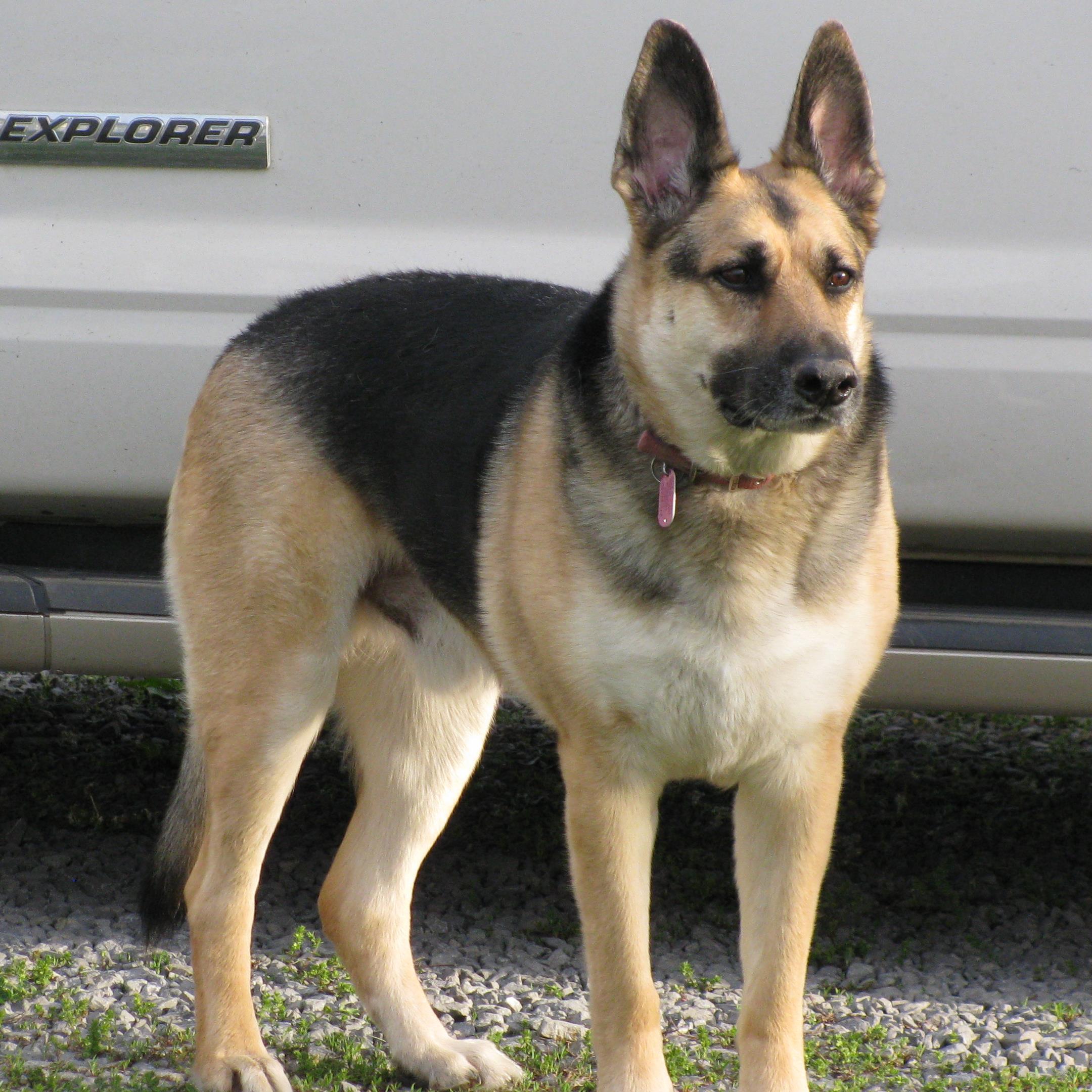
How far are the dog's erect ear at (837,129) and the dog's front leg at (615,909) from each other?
45.7 inches

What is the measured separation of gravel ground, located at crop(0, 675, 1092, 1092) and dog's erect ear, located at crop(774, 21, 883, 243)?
1741 mm

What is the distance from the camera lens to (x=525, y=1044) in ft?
10.4

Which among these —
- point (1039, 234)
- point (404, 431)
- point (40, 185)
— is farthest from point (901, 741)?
point (40, 185)

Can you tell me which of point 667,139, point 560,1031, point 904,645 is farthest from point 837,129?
point 560,1031

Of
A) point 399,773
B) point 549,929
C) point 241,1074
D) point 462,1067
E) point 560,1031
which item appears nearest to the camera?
point 241,1074

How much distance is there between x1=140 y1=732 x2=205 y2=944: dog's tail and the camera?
10.6ft

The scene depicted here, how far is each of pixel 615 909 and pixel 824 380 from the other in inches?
39.8

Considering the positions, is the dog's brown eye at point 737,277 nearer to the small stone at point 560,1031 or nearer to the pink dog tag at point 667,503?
the pink dog tag at point 667,503

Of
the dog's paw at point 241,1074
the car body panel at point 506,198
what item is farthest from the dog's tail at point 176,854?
the car body panel at point 506,198

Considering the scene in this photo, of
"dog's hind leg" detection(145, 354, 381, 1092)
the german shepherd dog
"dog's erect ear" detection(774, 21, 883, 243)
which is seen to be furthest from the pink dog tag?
"dog's hind leg" detection(145, 354, 381, 1092)

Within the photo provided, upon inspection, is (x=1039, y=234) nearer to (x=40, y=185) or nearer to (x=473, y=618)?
(x=473, y=618)

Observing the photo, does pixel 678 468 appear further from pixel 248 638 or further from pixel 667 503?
pixel 248 638

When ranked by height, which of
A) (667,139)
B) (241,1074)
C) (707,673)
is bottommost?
(241,1074)

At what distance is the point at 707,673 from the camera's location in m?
2.55
